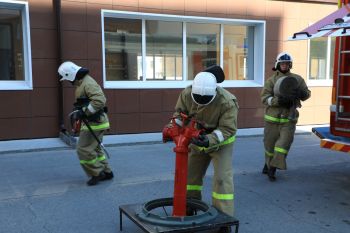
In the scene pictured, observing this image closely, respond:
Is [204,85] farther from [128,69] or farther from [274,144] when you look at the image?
[128,69]

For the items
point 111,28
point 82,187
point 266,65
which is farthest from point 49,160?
point 266,65

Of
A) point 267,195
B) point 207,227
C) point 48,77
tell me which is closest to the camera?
point 207,227

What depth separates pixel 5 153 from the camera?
7.66 metres

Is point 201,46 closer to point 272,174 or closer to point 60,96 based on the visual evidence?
point 60,96

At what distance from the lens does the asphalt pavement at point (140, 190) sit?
4391 mm

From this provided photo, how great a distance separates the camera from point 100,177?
5828mm

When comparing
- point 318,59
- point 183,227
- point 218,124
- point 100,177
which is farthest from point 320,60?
point 183,227

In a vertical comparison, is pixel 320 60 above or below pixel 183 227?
above

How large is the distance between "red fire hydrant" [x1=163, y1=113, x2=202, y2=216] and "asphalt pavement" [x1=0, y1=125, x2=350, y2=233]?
669 millimetres

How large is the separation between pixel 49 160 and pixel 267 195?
152 inches

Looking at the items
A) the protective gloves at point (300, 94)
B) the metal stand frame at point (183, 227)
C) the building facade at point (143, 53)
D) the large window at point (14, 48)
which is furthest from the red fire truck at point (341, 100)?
the large window at point (14, 48)

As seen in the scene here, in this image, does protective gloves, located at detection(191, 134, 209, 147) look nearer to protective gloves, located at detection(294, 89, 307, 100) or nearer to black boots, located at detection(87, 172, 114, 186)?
black boots, located at detection(87, 172, 114, 186)

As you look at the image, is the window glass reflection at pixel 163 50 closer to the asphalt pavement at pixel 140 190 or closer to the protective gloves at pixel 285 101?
the asphalt pavement at pixel 140 190

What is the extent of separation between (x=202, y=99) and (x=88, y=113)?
2.28 m
